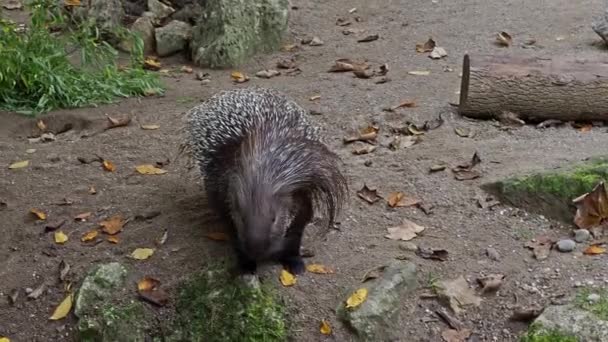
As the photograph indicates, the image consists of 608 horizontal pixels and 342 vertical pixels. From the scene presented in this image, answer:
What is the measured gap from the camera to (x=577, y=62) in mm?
4871

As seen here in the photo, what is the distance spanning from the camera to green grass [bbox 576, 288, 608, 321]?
3219mm

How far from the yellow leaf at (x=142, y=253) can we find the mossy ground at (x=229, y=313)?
0.34 metres

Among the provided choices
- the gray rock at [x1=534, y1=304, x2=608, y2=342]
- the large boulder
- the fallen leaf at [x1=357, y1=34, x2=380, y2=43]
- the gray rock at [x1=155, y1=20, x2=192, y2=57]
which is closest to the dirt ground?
the gray rock at [x1=534, y1=304, x2=608, y2=342]

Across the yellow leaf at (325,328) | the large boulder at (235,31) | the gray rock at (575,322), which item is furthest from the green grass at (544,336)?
the large boulder at (235,31)

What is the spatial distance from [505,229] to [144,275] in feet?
5.32

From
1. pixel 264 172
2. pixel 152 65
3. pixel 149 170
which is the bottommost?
pixel 152 65

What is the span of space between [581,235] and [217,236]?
1602 millimetres

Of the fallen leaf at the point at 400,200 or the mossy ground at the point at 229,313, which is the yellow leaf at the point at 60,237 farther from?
the fallen leaf at the point at 400,200

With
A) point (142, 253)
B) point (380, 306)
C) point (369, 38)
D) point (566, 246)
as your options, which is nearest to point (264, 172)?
point (380, 306)

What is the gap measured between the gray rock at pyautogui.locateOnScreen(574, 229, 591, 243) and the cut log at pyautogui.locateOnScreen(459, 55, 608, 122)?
1224mm

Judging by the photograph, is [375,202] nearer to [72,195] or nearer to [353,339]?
[353,339]

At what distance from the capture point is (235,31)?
674 cm

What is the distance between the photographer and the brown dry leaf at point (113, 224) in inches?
157

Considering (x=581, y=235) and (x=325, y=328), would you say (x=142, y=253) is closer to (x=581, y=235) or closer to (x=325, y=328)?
(x=325, y=328)
